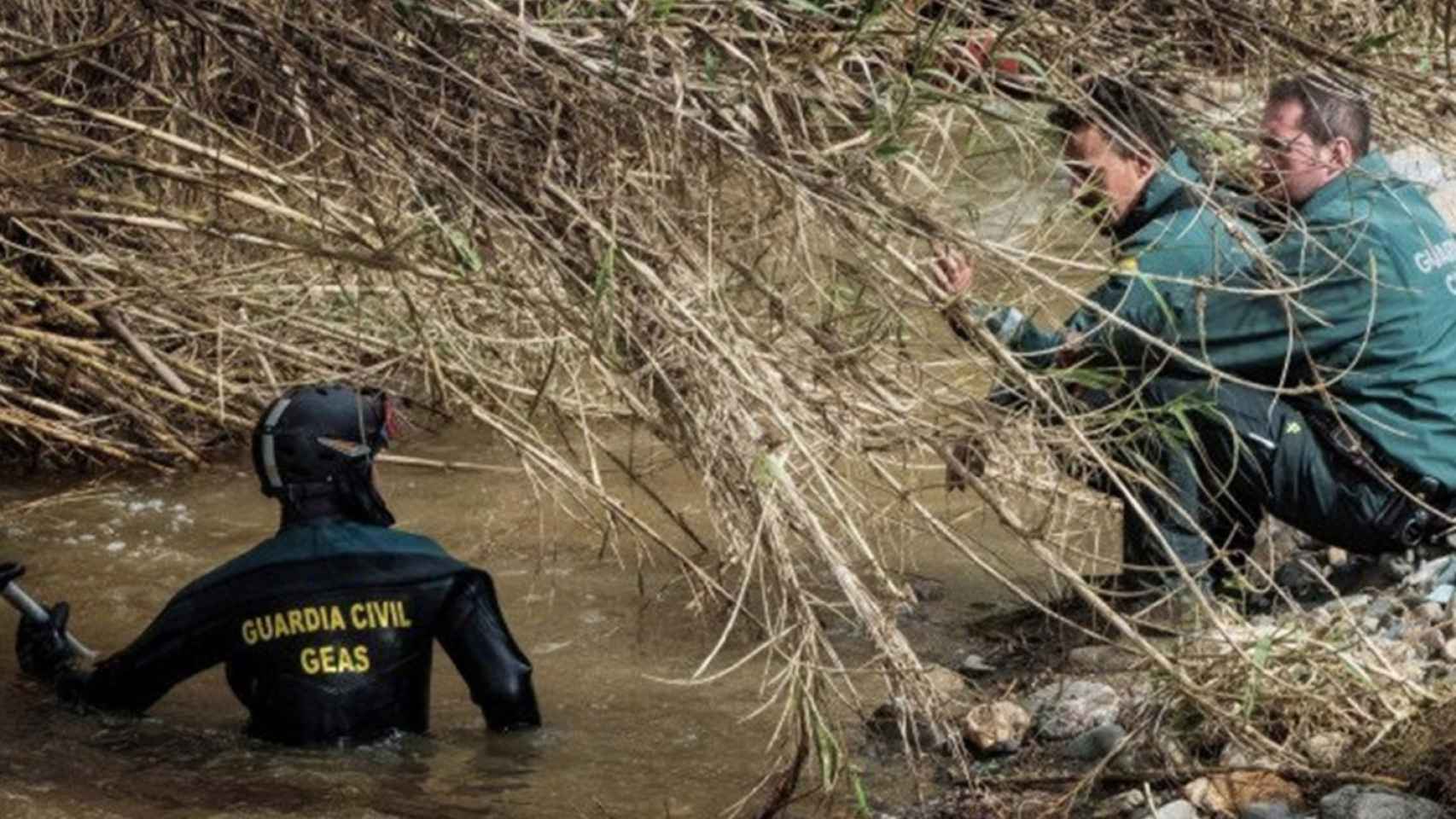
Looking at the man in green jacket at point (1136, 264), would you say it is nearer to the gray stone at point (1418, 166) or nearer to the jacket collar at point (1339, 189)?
the jacket collar at point (1339, 189)

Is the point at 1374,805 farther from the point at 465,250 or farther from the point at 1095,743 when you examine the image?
the point at 465,250

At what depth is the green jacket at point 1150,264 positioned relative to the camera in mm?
6090

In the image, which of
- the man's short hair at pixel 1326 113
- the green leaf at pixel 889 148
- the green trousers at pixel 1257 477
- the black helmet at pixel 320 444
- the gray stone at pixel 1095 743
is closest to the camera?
the green leaf at pixel 889 148

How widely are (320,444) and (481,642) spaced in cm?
55

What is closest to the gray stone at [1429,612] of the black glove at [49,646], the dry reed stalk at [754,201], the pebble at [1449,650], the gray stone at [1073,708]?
the pebble at [1449,650]

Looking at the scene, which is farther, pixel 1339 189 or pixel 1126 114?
pixel 1339 189

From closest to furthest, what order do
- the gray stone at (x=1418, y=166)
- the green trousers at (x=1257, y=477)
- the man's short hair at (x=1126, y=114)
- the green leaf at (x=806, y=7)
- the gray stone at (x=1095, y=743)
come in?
the green leaf at (x=806, y=7)
the man's short hair at (x=1126, y=114)
the gray stone at (x=1095, y=743)
the green trousers at (x=1257, y=477)
the gray stone at (x=1418, y=166)

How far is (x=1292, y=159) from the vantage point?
20.5 ft

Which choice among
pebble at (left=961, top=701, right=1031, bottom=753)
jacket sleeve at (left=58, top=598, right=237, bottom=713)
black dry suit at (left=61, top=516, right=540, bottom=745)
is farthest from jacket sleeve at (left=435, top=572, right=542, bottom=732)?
pebble at (left=961, top=701, right=1031, bottom=753)

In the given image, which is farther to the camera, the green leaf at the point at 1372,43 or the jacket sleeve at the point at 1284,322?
the jacket sleeve at the point at 1284,322

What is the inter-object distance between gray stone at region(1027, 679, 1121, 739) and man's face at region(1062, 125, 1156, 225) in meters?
1.06

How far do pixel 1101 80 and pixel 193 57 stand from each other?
183 cm

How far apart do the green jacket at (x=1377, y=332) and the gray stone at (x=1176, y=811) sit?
4.59 ft

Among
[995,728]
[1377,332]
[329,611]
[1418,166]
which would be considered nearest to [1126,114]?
[1377,332]
